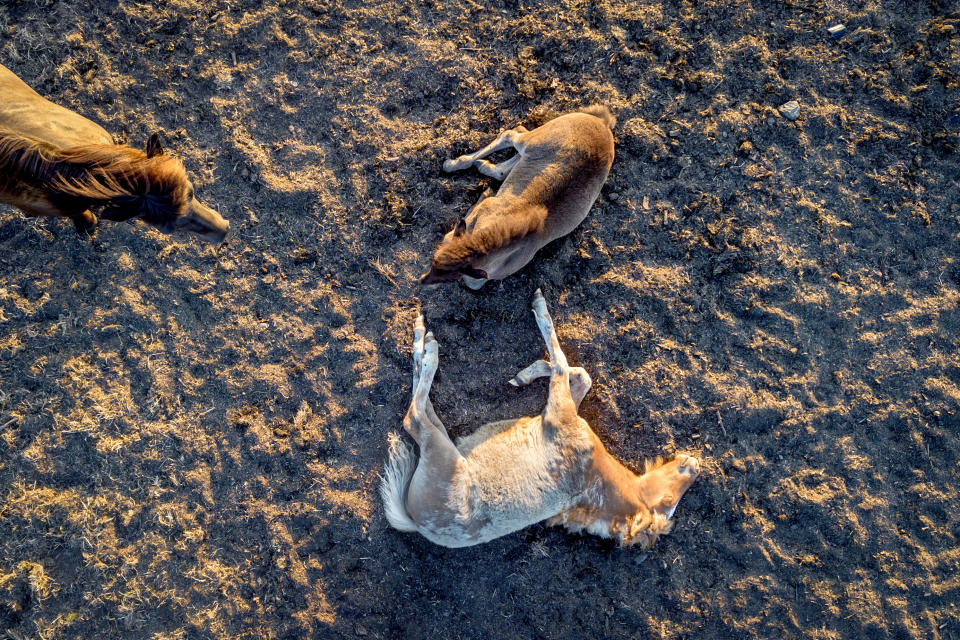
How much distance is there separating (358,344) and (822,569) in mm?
4539

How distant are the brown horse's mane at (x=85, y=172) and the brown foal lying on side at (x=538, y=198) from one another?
183cm

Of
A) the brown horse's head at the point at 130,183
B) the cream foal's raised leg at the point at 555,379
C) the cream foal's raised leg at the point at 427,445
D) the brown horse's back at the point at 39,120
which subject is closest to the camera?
the brown horse's head at the point at 130,183

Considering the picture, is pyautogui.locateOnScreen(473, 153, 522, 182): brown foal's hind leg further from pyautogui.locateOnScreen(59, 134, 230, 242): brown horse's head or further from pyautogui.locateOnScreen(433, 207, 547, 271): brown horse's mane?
pyautogui.locateOnScreen(59, 134, 230, 242): brown horse's head

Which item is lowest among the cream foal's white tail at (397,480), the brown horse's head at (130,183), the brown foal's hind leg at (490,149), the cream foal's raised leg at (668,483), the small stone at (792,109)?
the cream foal's raised leg at (668,483)

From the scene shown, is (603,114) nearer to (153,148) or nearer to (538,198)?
(538,198)

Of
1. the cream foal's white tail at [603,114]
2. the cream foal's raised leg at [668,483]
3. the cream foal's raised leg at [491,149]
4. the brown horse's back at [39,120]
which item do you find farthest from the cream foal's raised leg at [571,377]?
the brown horse's back at [39,120]

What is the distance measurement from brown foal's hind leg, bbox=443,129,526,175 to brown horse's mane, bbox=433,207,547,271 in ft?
2.49

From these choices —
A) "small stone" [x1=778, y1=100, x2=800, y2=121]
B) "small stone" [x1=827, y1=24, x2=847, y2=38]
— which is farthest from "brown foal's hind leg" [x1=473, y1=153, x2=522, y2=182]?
"small stone" [x1=827, y1=24, x2=847, y2=38]

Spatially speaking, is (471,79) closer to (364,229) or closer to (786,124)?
(364,229)

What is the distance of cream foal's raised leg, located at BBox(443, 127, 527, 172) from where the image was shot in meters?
4.08

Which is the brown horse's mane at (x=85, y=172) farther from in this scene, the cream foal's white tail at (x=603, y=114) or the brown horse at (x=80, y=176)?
the cream foal's white tail at (x=603, y=114)

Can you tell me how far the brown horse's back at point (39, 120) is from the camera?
11.1 ft

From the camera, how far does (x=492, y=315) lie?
174 inches

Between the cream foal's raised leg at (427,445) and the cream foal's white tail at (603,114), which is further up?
the cream foal's white tail at (603,114)
